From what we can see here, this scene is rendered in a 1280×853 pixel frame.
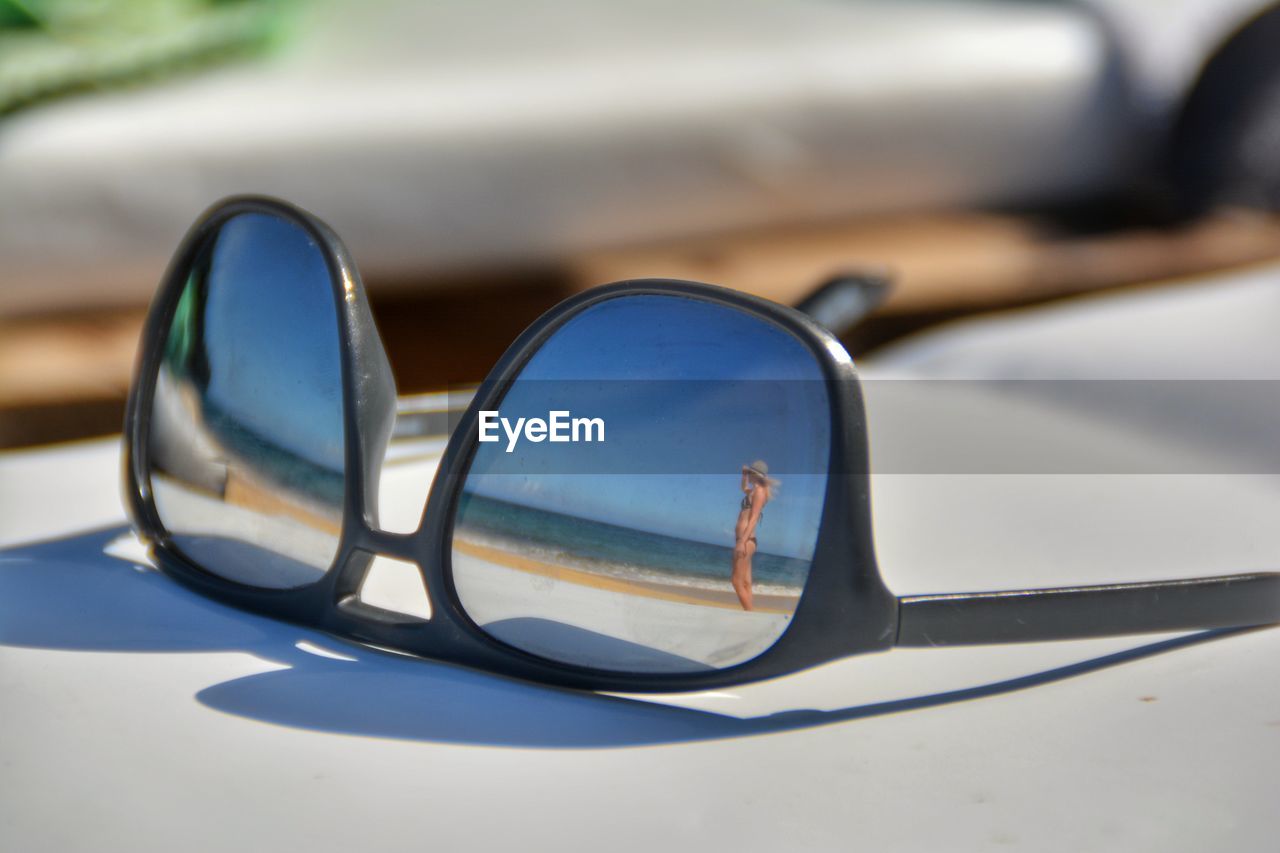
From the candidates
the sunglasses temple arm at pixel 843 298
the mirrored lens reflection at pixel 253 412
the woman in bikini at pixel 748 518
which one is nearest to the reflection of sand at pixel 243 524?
the mirrored lens reflection at pixel 253 412

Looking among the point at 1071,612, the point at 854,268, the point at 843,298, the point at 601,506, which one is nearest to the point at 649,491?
the point at 601,506

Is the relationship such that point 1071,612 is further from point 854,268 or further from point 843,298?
point 854,268

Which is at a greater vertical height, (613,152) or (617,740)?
(613,152)

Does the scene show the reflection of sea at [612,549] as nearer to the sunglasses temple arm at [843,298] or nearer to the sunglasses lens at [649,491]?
the sunglasses lens at [649,491]

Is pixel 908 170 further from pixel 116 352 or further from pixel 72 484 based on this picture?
pixel 72 484

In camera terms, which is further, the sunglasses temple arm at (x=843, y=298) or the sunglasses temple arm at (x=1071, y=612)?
the sunglasses temple arm at (x=843, y=298)

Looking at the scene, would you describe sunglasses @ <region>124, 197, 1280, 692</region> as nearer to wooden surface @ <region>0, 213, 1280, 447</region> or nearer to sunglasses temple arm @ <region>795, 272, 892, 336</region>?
sunglasses temple arm @ <region>795, 272, 892, 336</region>
